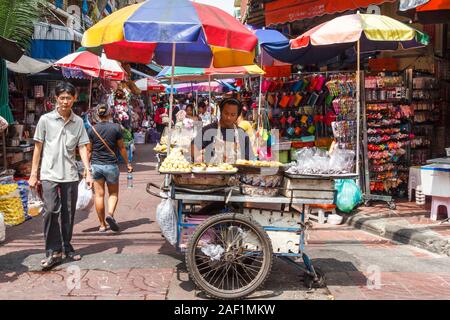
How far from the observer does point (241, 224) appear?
181 inches

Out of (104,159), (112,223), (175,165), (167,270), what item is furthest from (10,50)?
(167,270)

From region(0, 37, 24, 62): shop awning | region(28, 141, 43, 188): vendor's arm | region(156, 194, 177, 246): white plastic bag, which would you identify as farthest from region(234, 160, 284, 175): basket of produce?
region(0, 37, 24, 62): shop awning

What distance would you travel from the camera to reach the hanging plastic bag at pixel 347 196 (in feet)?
27.5

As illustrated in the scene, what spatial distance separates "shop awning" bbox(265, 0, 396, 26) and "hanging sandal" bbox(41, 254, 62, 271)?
7.76 meters

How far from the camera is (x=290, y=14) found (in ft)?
38.4

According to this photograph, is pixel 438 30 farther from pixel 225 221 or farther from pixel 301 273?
pixel 225 221

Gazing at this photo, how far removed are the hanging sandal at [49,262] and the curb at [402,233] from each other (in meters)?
4.67

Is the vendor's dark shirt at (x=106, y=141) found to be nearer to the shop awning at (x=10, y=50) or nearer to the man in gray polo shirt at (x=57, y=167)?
the man in gray polo shirt at (x=57, y=167)

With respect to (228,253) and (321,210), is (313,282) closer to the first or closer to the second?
(228,253)

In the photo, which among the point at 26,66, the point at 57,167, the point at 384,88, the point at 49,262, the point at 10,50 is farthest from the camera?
the point at 26,66

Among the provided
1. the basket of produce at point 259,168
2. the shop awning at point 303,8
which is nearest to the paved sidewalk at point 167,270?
the basket of produce at point 259,168

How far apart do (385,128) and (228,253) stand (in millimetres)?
5708

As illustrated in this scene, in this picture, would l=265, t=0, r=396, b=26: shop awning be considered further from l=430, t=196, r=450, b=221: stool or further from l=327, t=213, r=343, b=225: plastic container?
l=327, t=213, r=343, b=225: plastic container
